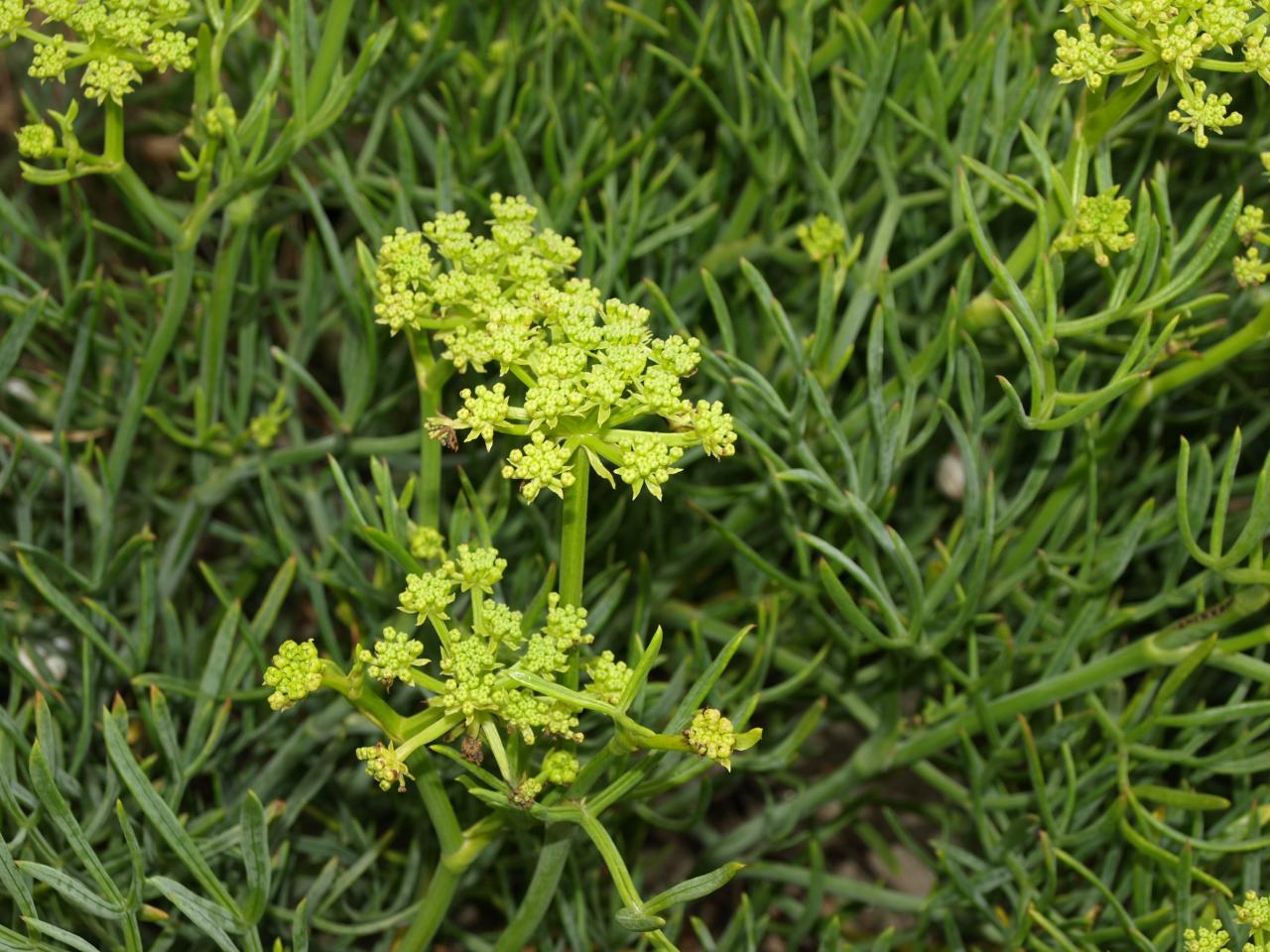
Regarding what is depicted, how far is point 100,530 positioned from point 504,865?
18.1 inches

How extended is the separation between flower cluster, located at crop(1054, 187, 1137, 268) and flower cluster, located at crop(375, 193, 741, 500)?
343mm

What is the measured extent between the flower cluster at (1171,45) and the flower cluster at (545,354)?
34 centimetres

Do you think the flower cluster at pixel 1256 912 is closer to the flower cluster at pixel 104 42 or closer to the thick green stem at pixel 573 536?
the thick green stem at pixel 573 536

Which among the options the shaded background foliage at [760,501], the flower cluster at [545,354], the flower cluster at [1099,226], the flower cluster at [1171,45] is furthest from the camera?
the shaded background foliage at [760,501]

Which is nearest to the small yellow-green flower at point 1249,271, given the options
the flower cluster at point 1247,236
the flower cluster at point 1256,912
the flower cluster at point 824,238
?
the flower cluster at point 1247,236

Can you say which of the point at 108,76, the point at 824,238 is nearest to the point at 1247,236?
the point at 824,238

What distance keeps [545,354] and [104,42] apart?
0.46 m

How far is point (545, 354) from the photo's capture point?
0.79 metres

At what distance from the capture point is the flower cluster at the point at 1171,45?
0.88 metres

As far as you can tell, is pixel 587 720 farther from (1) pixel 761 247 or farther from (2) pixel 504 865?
(1) pixel 761 247

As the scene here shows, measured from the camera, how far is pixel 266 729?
1.18 meters

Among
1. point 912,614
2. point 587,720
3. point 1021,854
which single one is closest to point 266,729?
point 587,720

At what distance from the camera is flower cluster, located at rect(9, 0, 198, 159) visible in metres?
0.95

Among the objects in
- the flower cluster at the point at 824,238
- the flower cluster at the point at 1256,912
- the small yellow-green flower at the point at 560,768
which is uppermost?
the flower cluster at the point at 824,238
